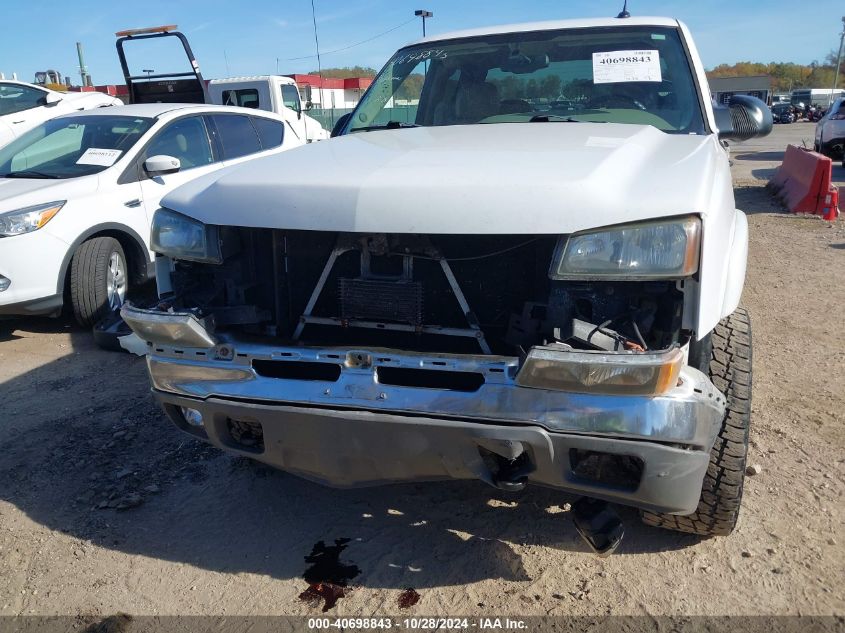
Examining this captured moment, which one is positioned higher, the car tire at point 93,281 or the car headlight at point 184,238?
the car headlight at point 184,238

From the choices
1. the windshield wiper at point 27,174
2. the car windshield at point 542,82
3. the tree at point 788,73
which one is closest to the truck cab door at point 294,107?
the windshield wiper at point 27,174

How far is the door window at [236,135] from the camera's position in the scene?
6.40 m

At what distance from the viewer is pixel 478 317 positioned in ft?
7.86

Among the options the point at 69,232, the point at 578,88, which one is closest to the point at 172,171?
the point at 69,232

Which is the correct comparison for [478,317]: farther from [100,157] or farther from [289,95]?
[289,95]

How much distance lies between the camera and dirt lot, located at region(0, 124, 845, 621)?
236 cm

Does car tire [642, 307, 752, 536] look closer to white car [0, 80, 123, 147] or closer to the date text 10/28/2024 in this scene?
the date text 10/28/2024

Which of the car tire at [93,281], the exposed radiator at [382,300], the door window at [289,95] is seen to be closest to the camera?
the exposed radiator at [382,300]

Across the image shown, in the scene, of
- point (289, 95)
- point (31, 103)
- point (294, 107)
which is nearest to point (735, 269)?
point (31, 103)

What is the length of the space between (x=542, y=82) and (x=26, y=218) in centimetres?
369

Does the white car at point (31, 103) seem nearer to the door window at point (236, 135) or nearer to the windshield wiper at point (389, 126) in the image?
the door window at point (236, 135)

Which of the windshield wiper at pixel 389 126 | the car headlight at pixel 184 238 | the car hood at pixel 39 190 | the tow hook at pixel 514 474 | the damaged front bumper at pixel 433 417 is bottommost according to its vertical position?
the tow hook at pixel 514 474

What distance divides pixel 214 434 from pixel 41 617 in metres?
0.85

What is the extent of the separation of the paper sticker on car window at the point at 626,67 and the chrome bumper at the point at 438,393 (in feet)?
6.14
